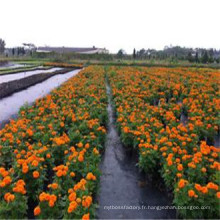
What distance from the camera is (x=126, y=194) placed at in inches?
Answer: 180

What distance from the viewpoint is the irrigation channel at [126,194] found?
4039 millimetres

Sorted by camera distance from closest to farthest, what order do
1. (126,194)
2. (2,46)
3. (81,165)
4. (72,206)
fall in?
(72,206), (81,165), (126,194), (2,46)

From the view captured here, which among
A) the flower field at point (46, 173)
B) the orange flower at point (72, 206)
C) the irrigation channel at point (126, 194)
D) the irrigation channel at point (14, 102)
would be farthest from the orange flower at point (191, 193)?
the irrigation channel at point (14, 102)

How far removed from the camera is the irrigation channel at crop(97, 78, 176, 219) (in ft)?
13.3

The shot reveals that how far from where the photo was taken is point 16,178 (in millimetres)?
3783

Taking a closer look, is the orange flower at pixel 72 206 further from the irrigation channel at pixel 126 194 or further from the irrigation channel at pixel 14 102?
the irrigation channel at pixel 14 102

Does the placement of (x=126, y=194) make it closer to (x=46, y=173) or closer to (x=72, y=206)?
(x=46, y=173)

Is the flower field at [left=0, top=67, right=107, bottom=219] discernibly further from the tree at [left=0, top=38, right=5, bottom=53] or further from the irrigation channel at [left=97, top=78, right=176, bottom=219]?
the tree at [left=0, top=38, right=5, bottom=53]

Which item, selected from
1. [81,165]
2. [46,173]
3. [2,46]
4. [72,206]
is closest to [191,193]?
[72,206]

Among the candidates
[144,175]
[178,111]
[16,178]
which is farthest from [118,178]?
[178,111]

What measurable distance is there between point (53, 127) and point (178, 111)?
4.58 meters

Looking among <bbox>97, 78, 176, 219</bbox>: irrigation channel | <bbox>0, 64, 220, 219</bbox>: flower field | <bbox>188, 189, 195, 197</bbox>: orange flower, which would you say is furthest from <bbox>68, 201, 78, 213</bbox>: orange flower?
<bbox>188, 189, 195, 197</bbox>: orange flower

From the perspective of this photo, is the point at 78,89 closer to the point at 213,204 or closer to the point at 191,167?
the point at 191,167

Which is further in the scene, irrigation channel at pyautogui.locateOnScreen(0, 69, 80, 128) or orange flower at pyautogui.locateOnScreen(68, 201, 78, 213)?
irrigation channel at pyautogui.locateOnScreen(0, 69, 80, 128)
